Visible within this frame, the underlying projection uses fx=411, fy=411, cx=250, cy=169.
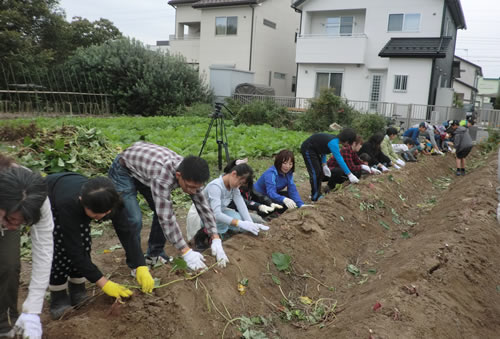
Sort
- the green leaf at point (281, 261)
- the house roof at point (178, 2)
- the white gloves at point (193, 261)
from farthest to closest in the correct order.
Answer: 1. the house roof at point (178, 2)
2. the green leaf at point (281, 261)
3. the white gloves at point (193, 261)

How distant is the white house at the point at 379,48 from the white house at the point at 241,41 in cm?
310

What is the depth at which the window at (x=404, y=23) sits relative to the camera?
2198 centimetres

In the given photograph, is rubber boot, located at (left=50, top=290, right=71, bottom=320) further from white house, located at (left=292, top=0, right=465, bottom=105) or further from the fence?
white house, located at (left=292, top=0, right=465, bottom=105)

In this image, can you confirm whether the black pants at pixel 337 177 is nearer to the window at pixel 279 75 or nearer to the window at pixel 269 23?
the window at pixel 269 23

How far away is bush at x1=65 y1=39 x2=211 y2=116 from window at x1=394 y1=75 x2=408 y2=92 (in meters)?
10.9

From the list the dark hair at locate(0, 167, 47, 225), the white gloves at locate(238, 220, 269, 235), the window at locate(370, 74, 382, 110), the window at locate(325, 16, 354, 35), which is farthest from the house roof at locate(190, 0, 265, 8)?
the dark hair at locate(0, 167, 47, 225)

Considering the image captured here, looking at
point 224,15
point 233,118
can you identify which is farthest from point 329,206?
point 224,15

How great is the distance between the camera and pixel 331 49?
76.4 feet

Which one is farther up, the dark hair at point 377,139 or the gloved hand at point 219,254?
the dark hair at point 377,139

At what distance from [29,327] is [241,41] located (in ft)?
84.3

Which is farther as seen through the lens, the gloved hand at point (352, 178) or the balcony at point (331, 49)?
the balcony at point (331, 49)

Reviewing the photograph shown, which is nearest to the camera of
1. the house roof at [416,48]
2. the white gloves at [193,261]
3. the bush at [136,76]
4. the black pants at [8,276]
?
the black pants at [8,276]

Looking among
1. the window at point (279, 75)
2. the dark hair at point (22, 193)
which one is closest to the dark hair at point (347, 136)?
the dark hair at point (22, 193)

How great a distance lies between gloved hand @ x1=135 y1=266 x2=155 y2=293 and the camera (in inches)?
122
